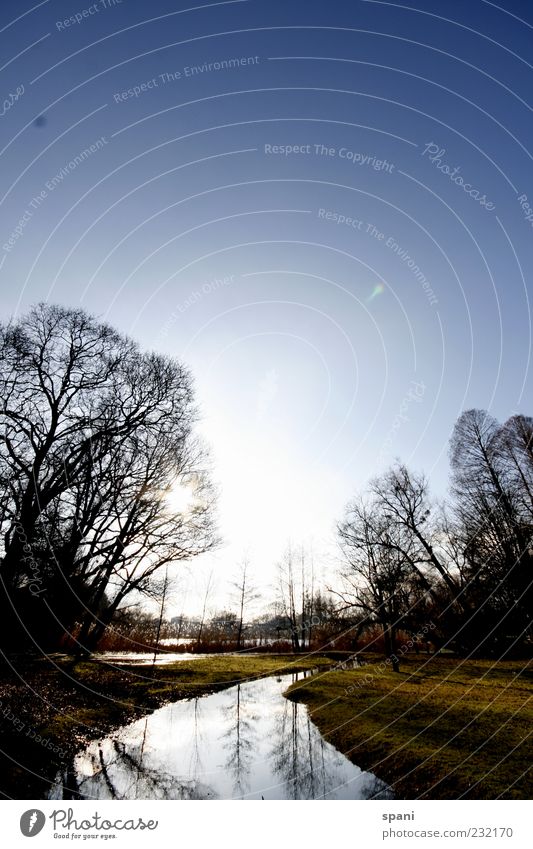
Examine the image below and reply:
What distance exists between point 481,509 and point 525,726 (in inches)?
784

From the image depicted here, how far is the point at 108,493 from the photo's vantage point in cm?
2153

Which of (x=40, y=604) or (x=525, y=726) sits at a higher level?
(x=40, y=604)

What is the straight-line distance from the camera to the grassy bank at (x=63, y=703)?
793 centimetres

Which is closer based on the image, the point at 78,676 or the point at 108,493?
the point at 78,676
